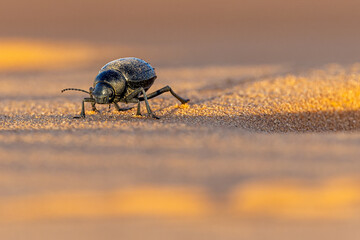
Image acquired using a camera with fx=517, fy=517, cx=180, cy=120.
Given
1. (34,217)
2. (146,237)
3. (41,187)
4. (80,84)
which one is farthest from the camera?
(80,84)

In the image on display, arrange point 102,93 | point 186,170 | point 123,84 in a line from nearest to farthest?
point 186,170 → point 102,93 → point 123,84

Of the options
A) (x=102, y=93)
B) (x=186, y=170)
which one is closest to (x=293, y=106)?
(x=102, y=93)

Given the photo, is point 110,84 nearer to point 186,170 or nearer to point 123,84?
point 123,84

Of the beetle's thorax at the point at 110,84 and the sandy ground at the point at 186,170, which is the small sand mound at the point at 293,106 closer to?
the sandy ground at the point at 186,170

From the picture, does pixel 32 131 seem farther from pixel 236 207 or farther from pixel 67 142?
pixel 236 207

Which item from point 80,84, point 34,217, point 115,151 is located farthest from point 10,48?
point 34,217

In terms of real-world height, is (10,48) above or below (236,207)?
above

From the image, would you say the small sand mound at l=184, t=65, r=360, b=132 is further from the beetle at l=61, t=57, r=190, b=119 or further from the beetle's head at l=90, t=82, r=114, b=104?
the beetle's head at l=90, t=82, r=114, b=104

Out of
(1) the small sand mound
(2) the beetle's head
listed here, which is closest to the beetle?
(2) the beetle's head
